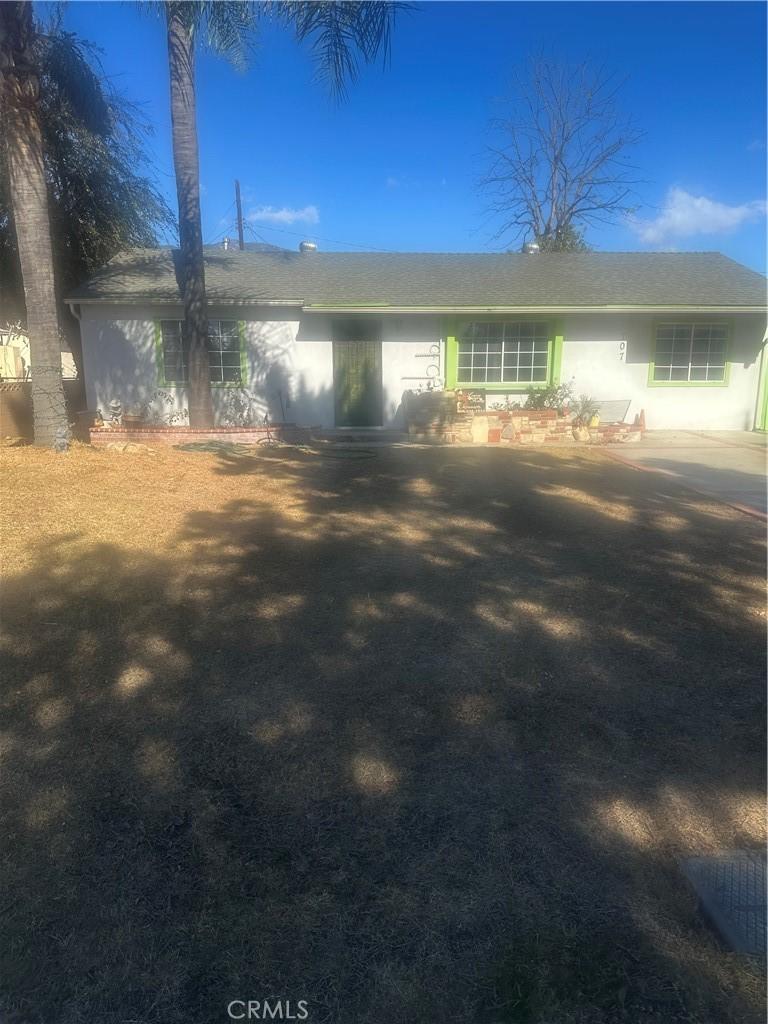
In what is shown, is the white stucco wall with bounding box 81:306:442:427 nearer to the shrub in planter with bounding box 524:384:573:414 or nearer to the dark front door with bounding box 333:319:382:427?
the dark front door with bounding box 333:319:382:427

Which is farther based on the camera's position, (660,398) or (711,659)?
(660,398)

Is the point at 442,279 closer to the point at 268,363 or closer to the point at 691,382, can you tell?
the point at 268,363

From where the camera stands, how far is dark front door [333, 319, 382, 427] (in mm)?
13539

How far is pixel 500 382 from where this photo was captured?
1397 cm

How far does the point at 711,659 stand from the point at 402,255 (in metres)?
15.2

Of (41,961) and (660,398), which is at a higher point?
(660,398)

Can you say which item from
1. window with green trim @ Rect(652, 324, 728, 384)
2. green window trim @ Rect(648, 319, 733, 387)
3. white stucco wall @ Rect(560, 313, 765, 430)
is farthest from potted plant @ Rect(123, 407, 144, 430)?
window with green trim @ Rect(652, 324, 728, 384)

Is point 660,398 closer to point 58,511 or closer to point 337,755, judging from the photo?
point 58,511

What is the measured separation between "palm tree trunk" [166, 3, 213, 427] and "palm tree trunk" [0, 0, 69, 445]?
241 cm

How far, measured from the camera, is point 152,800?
107 inches

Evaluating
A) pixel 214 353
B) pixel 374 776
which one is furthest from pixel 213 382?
pixel 374 776

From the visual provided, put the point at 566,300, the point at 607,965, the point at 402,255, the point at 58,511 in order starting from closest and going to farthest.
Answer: the point at 607,965 < the point at 58,511 < the point at 566,300 < the point at 402,255

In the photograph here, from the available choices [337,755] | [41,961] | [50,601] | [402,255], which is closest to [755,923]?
[337,755]

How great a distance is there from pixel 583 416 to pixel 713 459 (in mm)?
2784
